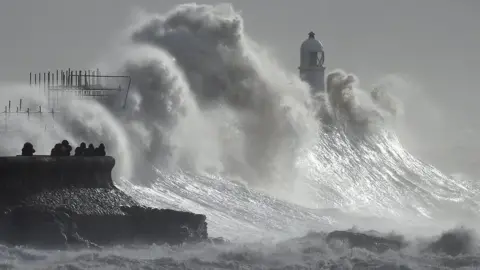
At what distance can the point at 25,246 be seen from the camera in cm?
3028

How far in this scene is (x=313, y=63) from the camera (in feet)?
Result: 218

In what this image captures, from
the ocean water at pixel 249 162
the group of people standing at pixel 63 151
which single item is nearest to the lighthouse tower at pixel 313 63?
the ocean water at pixel 249 162

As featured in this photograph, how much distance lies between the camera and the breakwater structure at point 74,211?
30688mm

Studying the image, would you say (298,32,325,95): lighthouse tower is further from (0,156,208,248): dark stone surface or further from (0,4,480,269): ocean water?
(0,156,208,248): dark stone surface

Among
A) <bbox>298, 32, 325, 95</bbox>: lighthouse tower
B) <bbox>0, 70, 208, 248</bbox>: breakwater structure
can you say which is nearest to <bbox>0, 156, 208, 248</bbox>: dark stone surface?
<bbox>0, 70, 208, 248</bbox>: breakwater structure

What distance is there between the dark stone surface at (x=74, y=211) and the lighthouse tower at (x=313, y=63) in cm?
3155

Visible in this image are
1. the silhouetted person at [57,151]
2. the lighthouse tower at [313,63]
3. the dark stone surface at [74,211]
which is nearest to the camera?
the dark stone surface at [74,211]

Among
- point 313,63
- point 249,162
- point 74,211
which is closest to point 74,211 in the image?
point 74,211

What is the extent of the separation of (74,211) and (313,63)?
119ft

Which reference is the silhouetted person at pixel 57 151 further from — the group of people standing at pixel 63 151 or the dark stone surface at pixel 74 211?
the dark stone surface at pixel 74 211

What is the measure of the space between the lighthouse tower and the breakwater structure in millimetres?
31511

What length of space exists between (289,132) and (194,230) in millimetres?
23070

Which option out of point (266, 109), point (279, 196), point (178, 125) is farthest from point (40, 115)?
point (266, 109)

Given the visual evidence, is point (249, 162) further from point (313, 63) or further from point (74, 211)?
point (74, 211)
